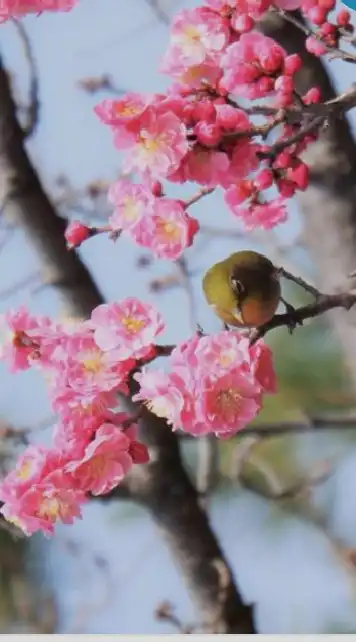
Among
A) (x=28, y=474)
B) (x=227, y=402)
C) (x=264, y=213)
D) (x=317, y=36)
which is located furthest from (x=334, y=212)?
(x=28, y=474)

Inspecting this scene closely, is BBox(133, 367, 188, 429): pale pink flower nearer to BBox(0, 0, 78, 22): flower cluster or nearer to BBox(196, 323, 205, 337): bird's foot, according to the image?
BBox(196, 323, 205, 337): bird's foot

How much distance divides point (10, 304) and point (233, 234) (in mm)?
272

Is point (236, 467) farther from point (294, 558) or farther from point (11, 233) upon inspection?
point (11, 233)

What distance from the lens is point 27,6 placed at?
91 cm

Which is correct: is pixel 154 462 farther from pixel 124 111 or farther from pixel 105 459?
pixel 124 111

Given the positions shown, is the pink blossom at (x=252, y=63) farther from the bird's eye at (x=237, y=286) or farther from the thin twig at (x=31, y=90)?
the thin twig at (x=31, y=90)

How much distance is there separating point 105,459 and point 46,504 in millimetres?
76

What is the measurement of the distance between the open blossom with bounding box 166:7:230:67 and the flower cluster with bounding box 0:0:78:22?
14 centimetres

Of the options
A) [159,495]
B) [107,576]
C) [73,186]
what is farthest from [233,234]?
[107,576]

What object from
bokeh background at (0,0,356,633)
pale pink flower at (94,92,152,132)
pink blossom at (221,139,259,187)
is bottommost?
bokeh background at (0,0,356,633)

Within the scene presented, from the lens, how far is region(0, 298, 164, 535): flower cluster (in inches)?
31.3

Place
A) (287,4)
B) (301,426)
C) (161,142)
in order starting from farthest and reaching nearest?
1. (301,426)
2. (287,4)
3. (161,142)

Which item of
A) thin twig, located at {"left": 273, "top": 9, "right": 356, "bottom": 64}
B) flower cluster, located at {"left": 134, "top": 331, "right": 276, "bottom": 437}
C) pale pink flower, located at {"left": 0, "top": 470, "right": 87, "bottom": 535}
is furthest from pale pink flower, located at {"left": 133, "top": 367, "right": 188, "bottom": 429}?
thin twig, located at {"left": 273, "top": 9, "right": 356, "bottom": 64}

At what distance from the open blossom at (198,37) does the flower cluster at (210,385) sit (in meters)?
0.27
